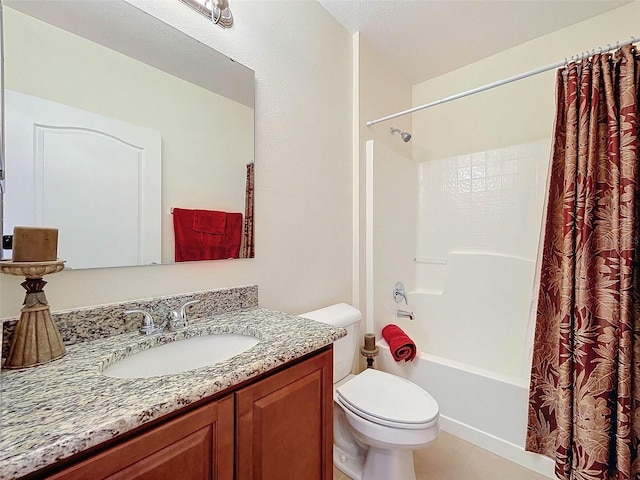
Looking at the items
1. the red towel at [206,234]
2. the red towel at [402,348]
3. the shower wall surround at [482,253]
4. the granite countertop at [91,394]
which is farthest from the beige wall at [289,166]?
the shower wall surround at [482,253]

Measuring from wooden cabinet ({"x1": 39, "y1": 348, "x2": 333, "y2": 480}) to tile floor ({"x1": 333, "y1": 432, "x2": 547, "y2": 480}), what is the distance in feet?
2.54

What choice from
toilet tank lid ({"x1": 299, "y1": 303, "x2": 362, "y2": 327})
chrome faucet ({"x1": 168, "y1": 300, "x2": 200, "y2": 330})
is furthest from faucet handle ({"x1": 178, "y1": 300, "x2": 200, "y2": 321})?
toilet tank lid ({"x1": 299, "y1": 303, "x2": 362, "y2": 327})

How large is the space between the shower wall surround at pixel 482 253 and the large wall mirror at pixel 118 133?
168 centimetres

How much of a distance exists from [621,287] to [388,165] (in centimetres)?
140

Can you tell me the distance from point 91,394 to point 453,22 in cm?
246

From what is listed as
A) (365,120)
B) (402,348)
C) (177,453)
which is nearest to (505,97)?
(365,120)

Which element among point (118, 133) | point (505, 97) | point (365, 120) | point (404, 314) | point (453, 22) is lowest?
point (404, 314)

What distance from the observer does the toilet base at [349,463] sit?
56.7 inches

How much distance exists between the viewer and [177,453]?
601 millimetres

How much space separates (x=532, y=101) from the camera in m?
2.07

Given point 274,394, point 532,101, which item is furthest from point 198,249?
point 532,101

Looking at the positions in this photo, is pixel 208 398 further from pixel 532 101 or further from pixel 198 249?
pixel 532 101

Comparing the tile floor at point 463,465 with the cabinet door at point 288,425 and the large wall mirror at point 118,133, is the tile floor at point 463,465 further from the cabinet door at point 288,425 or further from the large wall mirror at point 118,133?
the large wall mirror at point 118,133

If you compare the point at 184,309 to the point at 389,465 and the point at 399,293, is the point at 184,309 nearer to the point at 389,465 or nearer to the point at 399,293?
the point at 389,465
